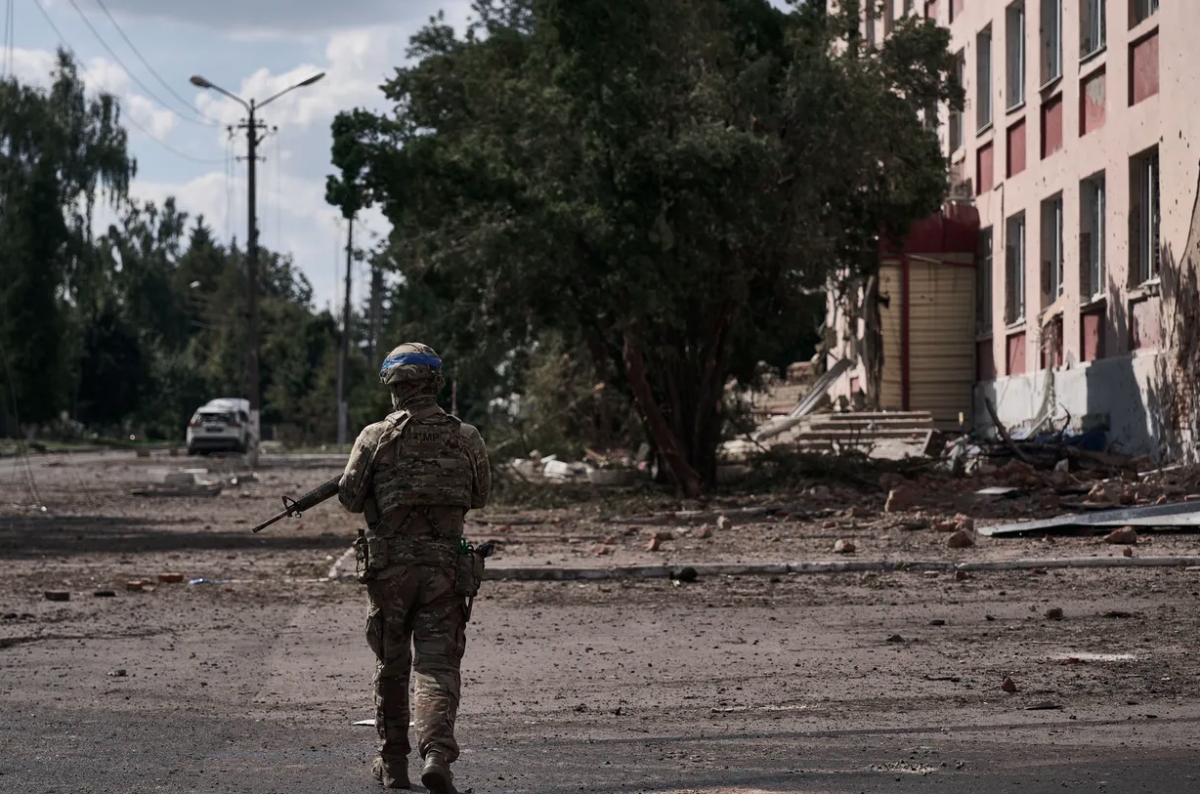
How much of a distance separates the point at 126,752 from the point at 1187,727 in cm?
435

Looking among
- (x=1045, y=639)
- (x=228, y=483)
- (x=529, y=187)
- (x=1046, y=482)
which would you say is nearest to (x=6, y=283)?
(x=228, y=483)

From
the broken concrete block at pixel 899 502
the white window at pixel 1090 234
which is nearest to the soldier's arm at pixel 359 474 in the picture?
the broken concrete block at pixel 899 502

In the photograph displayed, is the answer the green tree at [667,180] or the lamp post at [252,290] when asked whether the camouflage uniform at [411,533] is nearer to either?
the green tree at [667,180]

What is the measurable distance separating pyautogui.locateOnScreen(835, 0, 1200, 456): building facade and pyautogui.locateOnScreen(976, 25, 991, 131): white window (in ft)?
0.09

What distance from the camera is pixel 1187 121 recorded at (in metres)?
20.7

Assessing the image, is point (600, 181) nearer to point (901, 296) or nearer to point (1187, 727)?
point (901, 296)

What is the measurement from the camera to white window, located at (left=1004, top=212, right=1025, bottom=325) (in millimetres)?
29266

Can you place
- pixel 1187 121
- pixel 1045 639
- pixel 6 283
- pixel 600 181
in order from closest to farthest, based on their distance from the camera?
pixel 1045 639 < pixel 1187 121 < pixel 600 181 < pixel 6 283

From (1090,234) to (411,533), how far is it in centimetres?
2001

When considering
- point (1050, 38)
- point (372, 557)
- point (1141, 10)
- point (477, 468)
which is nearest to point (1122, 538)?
point (1141, 10)

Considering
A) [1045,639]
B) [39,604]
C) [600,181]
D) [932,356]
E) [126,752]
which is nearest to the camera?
[126,752]

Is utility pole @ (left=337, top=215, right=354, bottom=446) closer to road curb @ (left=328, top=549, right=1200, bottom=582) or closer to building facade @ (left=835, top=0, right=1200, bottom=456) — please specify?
building facade @ (left=835, top=0, right=1200, bottom=456)

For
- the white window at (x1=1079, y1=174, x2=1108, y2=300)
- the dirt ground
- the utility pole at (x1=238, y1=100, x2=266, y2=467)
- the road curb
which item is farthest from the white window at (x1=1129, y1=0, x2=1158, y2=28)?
the utility pole at (x1=238, y1=100, x2=266, y2=467)

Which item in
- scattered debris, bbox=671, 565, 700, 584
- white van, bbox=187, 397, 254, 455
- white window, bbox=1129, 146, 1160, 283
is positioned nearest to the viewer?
scattered debris, bbox=671, 565, 700, 584
